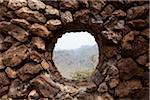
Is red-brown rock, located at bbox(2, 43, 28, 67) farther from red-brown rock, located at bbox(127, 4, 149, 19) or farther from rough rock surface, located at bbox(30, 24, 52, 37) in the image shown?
red-brown rock, located at bbox(127, 4, 149, 19)

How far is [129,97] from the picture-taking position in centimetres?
447

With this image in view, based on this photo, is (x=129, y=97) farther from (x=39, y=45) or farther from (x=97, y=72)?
(x=39, y=45)

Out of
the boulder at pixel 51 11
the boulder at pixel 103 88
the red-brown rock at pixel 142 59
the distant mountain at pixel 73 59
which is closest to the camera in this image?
the red-brown rock at pixel 142 59

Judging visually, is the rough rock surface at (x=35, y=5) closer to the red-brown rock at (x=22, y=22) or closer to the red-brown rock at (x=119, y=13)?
the red-brown rock at (x=22, y=22)

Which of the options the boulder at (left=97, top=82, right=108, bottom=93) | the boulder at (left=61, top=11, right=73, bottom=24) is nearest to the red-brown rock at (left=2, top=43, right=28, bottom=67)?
the boulder at (left=61, top=11, right=73, bottom=24)

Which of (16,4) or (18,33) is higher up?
(16,4)

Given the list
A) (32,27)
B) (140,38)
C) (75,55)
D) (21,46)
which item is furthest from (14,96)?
(75,55)

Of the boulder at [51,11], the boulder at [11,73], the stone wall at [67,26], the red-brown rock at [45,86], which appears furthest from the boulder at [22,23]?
the red-brown rock at [45,86]

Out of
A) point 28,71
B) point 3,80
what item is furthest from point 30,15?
point 3,80

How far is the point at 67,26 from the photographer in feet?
15.6

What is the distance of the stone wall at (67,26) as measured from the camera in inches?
174

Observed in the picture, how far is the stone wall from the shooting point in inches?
174

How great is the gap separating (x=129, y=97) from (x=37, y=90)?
1.42 meters

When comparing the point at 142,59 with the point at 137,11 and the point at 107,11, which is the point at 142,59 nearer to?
the point at 137,11
